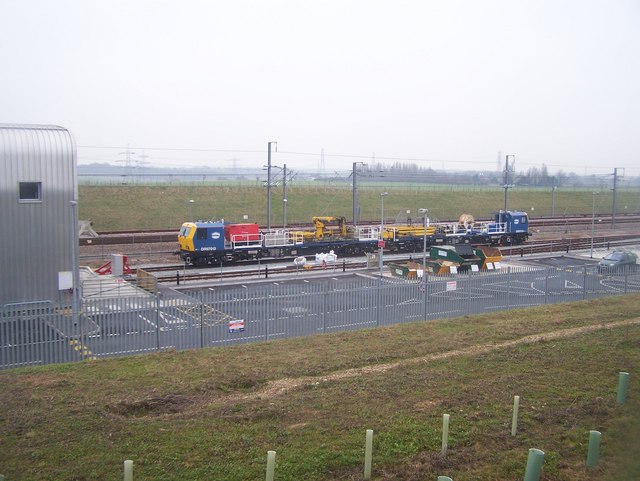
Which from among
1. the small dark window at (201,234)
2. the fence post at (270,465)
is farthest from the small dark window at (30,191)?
the fence post at (270,465)

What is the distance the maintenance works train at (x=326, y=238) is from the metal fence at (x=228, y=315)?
10.4m

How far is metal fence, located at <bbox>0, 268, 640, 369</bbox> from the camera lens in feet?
49.6

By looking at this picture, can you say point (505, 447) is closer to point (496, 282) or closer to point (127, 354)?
point (127, 354)

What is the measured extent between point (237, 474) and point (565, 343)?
9.75 meters

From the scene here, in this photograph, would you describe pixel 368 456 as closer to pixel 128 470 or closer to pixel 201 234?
pixel 128 470

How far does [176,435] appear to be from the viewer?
27.7 feet

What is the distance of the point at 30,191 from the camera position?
865 inches

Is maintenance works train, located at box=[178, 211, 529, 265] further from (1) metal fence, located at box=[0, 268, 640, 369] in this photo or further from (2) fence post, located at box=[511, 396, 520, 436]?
(2) fence post, located at box=[511, 396, 520, 436]

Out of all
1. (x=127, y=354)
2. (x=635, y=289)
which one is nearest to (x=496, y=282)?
(x=635, y=289)

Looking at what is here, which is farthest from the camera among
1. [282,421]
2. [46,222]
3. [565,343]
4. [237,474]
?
[46,222]

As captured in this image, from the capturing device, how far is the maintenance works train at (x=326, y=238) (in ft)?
116

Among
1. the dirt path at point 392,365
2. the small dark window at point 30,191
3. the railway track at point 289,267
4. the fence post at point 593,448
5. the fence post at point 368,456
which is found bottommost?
the railway track at point 289,267

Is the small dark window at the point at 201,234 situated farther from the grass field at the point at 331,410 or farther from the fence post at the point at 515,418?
the fence post at the point at 515,418

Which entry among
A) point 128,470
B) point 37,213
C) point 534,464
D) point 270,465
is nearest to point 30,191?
point 37,213
